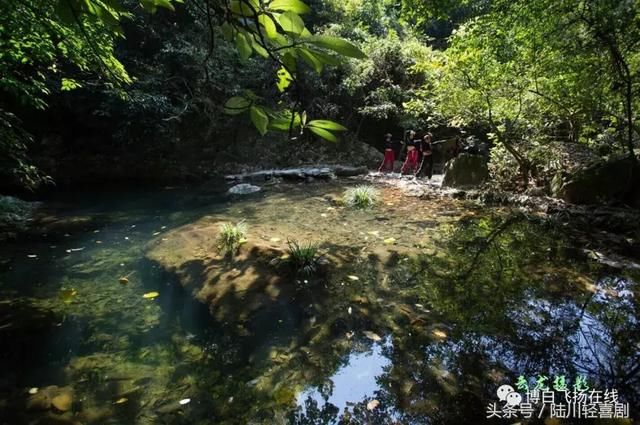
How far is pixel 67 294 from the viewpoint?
4.52 m

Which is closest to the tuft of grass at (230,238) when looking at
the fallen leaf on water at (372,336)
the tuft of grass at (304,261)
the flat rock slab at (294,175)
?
the tuft of grass at (304,261)

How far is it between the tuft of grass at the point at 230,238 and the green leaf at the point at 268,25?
462cm

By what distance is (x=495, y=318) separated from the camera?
368 centimetres

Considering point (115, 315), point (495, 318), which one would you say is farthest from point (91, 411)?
point (495, 318)

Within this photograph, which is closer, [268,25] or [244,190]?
[268,25]

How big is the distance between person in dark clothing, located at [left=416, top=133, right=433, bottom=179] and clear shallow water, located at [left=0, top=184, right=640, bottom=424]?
6.93m

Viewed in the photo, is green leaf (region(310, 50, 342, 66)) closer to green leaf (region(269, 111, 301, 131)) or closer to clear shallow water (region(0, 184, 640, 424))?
green leaf (region(269, 111, 301, 131))

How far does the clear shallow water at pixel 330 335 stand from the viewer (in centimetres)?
273

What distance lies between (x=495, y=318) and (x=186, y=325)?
116 inches

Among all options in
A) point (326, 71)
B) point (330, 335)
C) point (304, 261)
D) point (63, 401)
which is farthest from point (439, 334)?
point (326, 71)

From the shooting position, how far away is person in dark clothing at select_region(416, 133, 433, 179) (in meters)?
12.7

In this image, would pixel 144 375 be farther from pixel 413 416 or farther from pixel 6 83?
pixel 6 83

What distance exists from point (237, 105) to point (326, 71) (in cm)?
1606

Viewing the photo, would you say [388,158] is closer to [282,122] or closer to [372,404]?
[372,404]
